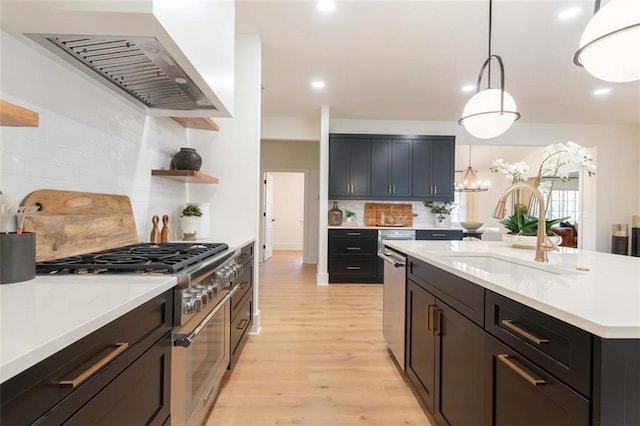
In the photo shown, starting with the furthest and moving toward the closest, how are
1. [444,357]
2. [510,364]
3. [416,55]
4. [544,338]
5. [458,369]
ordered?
[416,55], [444,357], [458,369], [510,364], [544,338]

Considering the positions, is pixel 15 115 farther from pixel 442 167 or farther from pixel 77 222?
pixel 442 167

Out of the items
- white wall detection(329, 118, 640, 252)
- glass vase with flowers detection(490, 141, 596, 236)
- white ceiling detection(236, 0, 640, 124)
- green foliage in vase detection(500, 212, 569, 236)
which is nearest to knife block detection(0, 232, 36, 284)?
glass vase with flowers detection(490, 141, 596, 236)

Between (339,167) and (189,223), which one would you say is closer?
(189,223)

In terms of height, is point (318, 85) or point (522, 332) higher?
point (318, 85)

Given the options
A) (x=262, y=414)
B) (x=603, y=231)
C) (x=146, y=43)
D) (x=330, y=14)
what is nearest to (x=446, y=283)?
(x=262, y=414)

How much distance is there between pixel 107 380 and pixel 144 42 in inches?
45.3

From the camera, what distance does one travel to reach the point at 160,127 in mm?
2320

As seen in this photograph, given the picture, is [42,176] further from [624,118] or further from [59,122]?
[624,118]

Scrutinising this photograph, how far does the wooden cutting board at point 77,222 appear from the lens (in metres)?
1.25

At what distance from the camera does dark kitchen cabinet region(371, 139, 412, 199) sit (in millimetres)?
5355

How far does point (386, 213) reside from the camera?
226 inches

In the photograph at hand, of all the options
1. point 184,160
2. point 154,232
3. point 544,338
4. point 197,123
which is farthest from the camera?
point 197,123

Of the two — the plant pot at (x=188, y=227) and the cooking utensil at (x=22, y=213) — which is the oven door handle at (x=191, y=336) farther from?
the plant pot at (x=188, y=227)

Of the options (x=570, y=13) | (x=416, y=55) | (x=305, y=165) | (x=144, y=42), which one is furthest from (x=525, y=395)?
(x=305, y=165)
